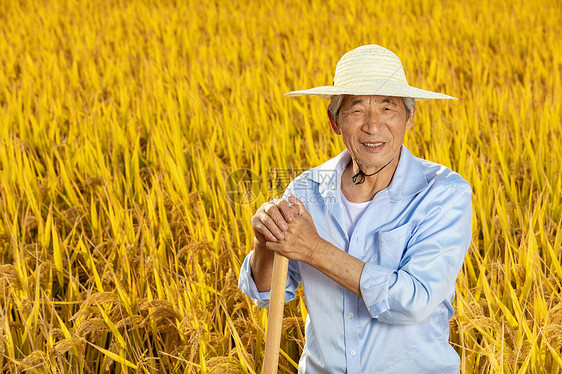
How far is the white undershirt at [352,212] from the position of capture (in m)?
1.18

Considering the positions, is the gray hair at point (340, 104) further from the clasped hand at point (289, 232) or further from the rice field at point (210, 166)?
the rice field at point (210, 166)

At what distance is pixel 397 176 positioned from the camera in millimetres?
1144

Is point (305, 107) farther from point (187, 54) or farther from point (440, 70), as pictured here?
Answer: point (187, 54)

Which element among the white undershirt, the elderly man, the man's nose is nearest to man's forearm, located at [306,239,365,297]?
the elderly man

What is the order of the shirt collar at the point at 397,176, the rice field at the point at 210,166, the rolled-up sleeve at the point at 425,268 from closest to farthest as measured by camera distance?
the rolled-up sleeve at the point at 425,268, the shirt collar at the point at 397,176, the rice field at the point at 210,166

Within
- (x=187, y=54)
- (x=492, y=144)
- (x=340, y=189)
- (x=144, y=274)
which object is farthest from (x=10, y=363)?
(x=187, y=54)

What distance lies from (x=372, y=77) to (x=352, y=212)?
0.27 metres

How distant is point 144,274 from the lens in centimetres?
166

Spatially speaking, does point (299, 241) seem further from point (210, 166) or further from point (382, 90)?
point (210, 166)

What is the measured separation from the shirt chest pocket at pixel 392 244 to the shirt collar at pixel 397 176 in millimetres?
67

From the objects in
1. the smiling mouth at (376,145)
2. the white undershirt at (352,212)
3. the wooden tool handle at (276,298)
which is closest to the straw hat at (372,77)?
the smiling mouth at (376,145)

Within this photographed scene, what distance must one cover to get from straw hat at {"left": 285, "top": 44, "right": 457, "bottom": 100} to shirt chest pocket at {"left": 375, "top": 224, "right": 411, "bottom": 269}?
25 centimetres

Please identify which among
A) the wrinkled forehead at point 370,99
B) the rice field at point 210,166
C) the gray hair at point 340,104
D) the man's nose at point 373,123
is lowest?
the rice field at point 210,166

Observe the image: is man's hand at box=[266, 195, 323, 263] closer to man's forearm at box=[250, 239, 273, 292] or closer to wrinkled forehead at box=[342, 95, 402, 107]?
man's forearm at box=[250, 239, 273, 292]
